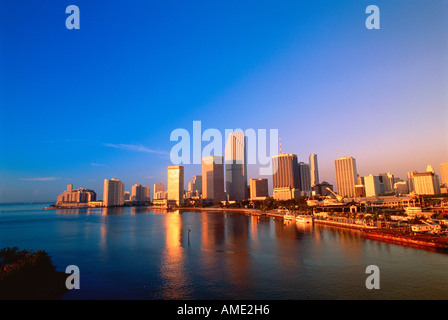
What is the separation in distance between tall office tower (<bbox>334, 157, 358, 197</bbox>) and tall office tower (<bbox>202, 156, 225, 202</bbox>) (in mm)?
72970

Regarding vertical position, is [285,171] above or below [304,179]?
above

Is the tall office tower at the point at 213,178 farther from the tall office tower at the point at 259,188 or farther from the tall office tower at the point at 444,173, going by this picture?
the tall office tower at the point at 444,173

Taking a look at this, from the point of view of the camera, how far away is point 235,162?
194875 mm

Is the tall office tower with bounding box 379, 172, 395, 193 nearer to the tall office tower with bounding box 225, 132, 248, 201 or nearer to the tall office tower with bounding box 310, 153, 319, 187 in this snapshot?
the tall office tower with bounding box 310, 153, 319, 187

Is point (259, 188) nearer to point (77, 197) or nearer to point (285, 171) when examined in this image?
point (285, 171)

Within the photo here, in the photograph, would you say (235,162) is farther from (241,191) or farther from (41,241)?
(41,241)

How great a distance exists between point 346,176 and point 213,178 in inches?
3199

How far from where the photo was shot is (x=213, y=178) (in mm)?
171750

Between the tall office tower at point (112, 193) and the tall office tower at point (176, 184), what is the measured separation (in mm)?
34746

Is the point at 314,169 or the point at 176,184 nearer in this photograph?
the point at 176,184

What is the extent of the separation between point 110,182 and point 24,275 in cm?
15331

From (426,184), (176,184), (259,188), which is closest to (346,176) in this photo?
(426,184)

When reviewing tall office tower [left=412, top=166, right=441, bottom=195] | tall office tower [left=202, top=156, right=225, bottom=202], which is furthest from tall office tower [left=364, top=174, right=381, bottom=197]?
tall office tower [left=202, top=156, right=225, bottom=202]
